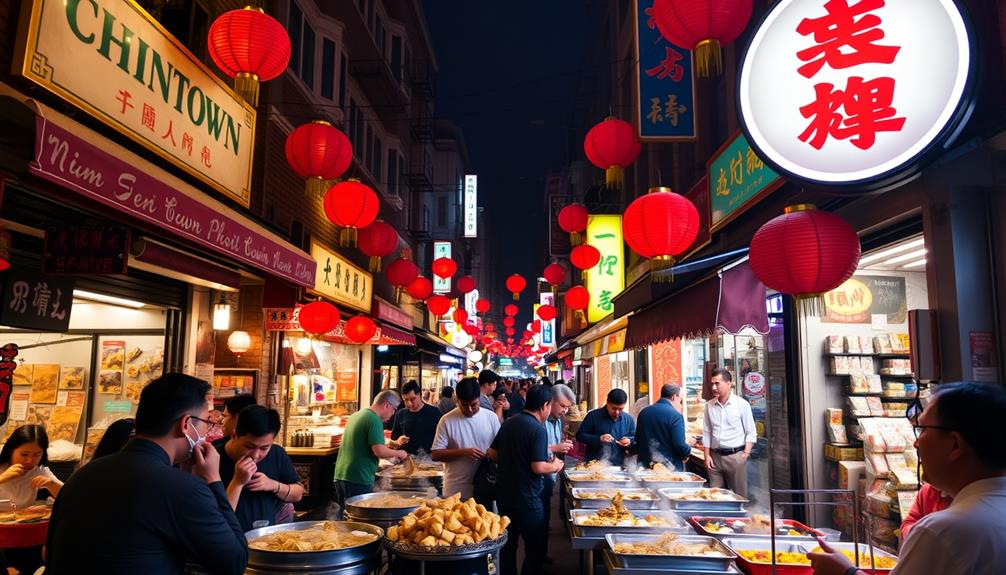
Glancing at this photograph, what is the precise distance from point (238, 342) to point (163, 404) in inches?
342

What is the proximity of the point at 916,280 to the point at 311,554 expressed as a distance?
805 cm

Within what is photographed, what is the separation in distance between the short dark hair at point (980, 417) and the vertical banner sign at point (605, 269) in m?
15.4

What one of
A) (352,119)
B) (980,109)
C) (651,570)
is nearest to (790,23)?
(980,109)

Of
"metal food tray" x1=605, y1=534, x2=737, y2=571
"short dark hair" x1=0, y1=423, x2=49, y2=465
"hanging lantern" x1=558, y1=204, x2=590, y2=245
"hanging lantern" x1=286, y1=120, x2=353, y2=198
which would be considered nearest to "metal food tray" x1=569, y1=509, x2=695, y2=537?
"metal food tray" x1=605, y1=534, x2=737, y2=571

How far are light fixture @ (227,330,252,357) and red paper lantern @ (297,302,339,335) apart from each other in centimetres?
189

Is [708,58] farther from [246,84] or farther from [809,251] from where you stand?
[246,84]

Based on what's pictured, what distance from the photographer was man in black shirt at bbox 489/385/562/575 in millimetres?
6504

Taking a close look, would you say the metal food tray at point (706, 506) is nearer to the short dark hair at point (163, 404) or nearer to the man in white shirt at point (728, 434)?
the man in white shirt at point (728, 434)

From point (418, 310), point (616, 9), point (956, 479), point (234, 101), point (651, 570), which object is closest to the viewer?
point (956, 479)

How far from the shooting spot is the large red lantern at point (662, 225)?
6.76 m

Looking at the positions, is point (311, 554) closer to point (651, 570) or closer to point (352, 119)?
point (651, 570)

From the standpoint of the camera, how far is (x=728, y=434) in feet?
31.7

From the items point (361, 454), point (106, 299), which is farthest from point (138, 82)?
point (361, 454)

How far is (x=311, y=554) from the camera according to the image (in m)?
3.88
